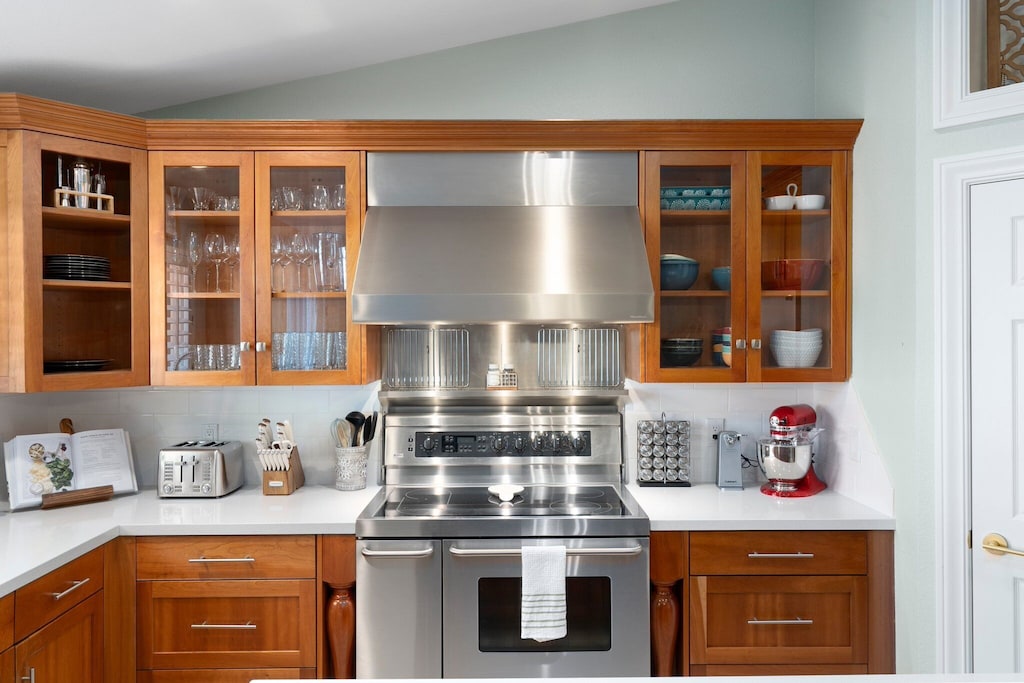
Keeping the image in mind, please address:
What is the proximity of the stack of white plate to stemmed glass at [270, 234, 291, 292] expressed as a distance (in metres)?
0.59

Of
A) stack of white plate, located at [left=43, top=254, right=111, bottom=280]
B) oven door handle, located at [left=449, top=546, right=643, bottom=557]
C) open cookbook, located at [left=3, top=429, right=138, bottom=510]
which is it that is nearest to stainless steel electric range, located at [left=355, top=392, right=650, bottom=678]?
oven door handle, located at [left=449, top=546, right=643, bottom=557]

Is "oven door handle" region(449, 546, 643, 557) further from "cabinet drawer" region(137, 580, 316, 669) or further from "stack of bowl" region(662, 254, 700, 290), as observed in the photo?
"stack of bowl" region(662, 254, 700, 290)

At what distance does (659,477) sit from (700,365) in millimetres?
529

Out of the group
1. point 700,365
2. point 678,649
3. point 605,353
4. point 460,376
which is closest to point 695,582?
point 678,649

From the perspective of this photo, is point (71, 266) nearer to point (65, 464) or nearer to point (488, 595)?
point (65, 464)

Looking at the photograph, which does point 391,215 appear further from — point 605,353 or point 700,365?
point 700,365

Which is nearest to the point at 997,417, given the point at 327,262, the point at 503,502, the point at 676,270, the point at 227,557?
the point at 676,270

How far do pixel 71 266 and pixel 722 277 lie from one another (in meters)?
2.42

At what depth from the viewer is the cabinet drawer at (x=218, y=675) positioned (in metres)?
2.28

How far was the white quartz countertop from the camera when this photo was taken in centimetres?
217

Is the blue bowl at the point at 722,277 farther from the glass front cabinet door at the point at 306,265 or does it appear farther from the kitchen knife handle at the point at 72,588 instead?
the kitchen knife handle at the point at 72,588

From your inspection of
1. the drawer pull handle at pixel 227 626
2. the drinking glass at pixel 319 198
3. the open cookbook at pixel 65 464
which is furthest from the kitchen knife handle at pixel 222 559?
the drinking glass at pixel 319 198

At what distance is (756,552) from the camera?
7.66ft

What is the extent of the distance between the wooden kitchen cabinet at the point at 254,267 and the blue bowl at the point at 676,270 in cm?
121
